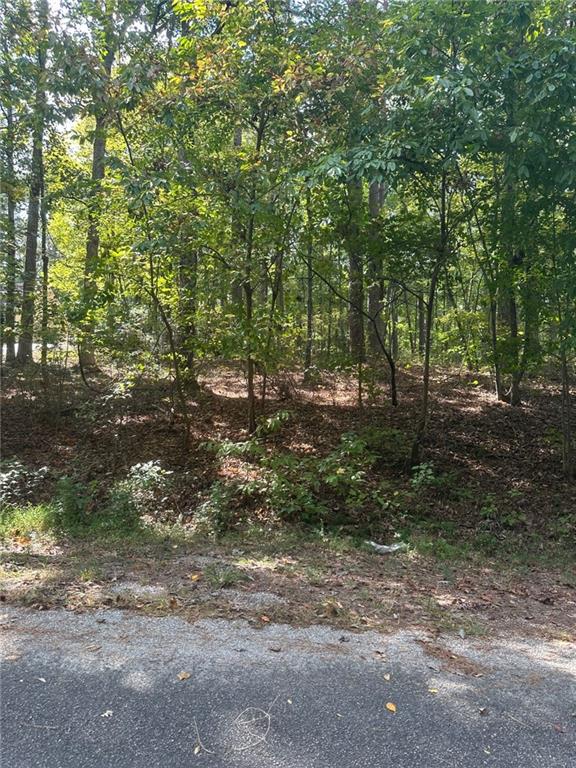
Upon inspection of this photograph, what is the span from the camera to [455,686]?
2.84 m

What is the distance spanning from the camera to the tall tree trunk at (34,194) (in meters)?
6.35

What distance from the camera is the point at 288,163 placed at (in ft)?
21.9

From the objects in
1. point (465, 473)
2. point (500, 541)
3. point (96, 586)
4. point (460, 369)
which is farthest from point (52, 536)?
point (460, 369)

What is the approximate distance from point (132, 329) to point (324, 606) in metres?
5.69

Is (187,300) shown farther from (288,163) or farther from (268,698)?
(268,698)

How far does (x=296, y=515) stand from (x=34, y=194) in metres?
8.88

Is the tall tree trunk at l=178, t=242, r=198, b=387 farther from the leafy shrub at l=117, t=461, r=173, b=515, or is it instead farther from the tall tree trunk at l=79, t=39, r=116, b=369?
the leafy shrub at l=117, t=461, r=173, b=515

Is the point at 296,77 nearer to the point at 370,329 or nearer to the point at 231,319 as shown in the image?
the point at 231,319

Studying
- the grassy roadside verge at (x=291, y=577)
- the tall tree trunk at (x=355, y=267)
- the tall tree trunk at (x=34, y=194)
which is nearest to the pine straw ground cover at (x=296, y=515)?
the grassy roadside verge at (x=291, y=577)

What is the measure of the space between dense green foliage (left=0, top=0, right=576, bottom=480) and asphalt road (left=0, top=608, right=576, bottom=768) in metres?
3.57

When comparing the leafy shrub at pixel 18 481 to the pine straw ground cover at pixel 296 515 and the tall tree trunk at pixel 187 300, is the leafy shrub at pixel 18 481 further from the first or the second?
the tall tree trunk at pixel 187 300

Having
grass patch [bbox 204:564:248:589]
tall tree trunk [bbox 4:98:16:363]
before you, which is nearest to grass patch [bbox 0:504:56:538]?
grass patch [bbox 204:564:248:589]

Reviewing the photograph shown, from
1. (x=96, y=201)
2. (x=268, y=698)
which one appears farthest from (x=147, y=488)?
(x=268, y=698)

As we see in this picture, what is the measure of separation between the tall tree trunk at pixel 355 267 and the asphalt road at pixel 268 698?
5626 mm
